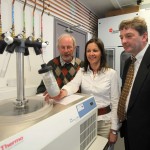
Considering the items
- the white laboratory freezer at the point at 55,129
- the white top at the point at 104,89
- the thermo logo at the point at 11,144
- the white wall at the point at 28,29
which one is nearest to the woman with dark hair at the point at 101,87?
the white top at the point at 104,89

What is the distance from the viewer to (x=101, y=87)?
4.26 feet

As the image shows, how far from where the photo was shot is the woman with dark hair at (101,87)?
129 cm

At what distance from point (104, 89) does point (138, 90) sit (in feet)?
0.83

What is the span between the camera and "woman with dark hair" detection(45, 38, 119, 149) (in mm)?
1294

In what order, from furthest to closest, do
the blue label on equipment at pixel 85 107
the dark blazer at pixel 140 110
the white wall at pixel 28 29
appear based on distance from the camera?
the white wall at pixel 28 29
the dark blazer at pixel 140 110
the blue label on equipment at pixel 85 107

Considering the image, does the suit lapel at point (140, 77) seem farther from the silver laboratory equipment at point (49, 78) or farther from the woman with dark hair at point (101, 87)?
the silver laboratory equipment at point (49, 78)

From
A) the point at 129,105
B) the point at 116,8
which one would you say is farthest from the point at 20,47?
the point at 116,8

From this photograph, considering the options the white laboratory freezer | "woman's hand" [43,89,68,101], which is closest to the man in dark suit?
the white laboratory freezer

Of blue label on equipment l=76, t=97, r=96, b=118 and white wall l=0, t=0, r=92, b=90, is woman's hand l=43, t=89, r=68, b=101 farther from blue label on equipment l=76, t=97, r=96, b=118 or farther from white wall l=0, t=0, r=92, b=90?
white wall l=0, t=0, r=92, b=90

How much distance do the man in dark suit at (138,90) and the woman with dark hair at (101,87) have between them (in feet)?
0.39

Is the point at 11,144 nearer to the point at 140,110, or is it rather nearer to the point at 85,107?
the point at 85,107

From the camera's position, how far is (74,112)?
2.73 ft

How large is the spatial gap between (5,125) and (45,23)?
204 centimetres

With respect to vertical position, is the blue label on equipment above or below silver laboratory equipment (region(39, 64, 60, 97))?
below
